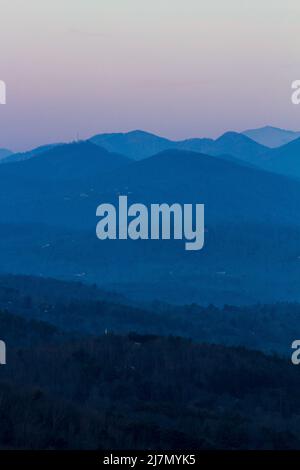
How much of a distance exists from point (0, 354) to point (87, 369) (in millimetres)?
4077

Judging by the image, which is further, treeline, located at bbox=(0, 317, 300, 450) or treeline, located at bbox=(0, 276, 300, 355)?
treeline, located at bbox=(0, 276, 300, 355)

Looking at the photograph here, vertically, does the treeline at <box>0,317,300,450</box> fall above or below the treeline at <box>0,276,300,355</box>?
below

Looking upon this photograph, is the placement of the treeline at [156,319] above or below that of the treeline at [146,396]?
above

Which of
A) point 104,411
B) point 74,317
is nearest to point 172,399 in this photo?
point 104,411

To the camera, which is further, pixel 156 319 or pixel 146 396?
pixel 156 319

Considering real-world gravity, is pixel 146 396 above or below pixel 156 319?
below

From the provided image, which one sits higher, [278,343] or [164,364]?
[278,343]

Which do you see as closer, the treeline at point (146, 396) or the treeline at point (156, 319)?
the treeline at point (146, 396)

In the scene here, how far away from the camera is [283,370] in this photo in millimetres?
56250

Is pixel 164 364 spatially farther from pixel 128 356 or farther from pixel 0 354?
pixel 0 354
